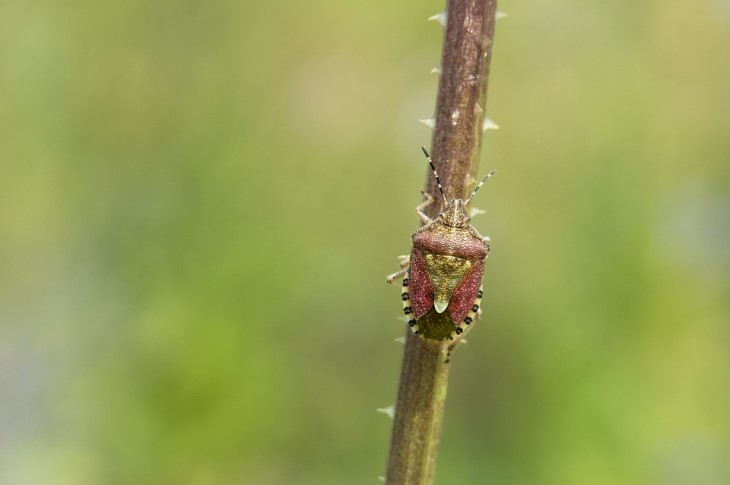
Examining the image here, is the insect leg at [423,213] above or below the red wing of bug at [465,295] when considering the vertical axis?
above

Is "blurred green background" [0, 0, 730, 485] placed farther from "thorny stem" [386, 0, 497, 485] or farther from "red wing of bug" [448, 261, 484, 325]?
"thorny stem" [386, 0, 497, 485]

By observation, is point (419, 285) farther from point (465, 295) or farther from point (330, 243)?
point (330, 243)

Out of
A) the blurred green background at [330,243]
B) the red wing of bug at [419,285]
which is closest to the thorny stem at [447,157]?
the red wing of bug at [419,285]

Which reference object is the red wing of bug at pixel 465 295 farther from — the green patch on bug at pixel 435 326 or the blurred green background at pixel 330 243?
the blurred green background at pixel 330 243

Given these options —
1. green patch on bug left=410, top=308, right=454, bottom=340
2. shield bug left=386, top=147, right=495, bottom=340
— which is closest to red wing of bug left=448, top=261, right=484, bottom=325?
shield bug left=386, top=147, right=495, bottom=340

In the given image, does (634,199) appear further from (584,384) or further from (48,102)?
(48,102)

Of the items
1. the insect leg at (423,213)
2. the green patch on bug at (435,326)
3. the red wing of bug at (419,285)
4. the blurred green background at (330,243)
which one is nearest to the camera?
the green patch on bug at (435,326)
